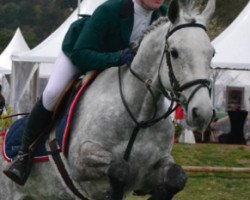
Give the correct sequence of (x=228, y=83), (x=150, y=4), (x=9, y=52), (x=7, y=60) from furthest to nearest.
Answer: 1. (x=9, y=52)
2. (x=7, y=60)
3. (x=228, y=83)
4. (x=150, y=4)

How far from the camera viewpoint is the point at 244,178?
1203cm

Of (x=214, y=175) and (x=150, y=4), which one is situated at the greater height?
(x=150, y=4)

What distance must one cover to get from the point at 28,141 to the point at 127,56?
1.40m

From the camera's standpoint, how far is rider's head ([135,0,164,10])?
5.38 m

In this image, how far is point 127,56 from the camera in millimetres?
5219

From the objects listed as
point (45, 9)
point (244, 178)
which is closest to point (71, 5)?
point (45, 9)

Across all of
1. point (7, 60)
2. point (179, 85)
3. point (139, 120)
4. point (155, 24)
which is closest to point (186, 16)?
point (155, 24)

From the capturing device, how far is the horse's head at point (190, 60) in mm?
4355

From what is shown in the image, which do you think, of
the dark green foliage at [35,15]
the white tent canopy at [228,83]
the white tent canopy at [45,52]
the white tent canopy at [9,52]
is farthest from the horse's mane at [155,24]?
the dark green foliage at [35,15]

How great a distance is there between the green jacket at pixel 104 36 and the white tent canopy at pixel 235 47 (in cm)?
1061

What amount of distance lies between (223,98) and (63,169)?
18464 millimetres

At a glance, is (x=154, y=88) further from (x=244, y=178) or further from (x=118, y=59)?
(x=244, y=178)

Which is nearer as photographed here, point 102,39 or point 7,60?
point 102,39

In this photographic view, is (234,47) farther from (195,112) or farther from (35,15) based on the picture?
(35,15)
